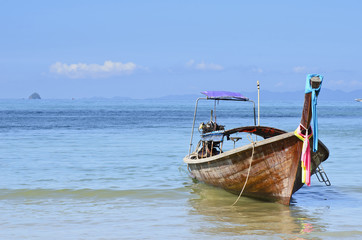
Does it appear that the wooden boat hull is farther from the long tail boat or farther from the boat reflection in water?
the boat reflection in water

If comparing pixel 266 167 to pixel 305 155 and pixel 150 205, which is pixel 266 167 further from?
pixel 150 205

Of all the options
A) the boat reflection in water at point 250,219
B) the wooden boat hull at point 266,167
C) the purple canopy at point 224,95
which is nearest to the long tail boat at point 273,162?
the wooden boat hull at point 266,167

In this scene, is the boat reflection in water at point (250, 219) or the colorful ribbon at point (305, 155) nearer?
the boat reflection in water at point (250, 219)

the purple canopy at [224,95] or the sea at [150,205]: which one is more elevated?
the purple canopy at [224,95]

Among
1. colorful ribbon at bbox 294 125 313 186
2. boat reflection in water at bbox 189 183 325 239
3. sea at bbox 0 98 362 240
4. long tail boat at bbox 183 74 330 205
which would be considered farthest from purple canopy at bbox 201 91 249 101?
colorful ribbon at bbox 294 125 313 186

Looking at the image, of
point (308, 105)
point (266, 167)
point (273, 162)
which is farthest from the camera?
point (266, 167)

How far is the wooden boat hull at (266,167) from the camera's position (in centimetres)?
1202

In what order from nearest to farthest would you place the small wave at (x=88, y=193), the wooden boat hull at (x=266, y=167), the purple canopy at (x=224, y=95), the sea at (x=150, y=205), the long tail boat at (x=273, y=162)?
the sea at (x=150, y=205)
the long tail boat at (x=273, y=162)
the wooden boat hull at (x=266, y=167)
the small wave at (x=88, y=193)
the purple canopy at (x=224, y=95)

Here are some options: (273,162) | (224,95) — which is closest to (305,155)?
(273,162)

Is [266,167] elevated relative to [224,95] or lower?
lower

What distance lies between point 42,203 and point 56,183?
3563mm

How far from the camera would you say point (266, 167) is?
1254 cm

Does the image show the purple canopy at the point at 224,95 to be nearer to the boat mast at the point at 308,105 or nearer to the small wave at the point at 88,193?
the small wave at the point at 88,193

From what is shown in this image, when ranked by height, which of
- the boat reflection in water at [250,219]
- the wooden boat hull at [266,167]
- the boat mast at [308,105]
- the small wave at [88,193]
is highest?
the boat mast at [308,105]
